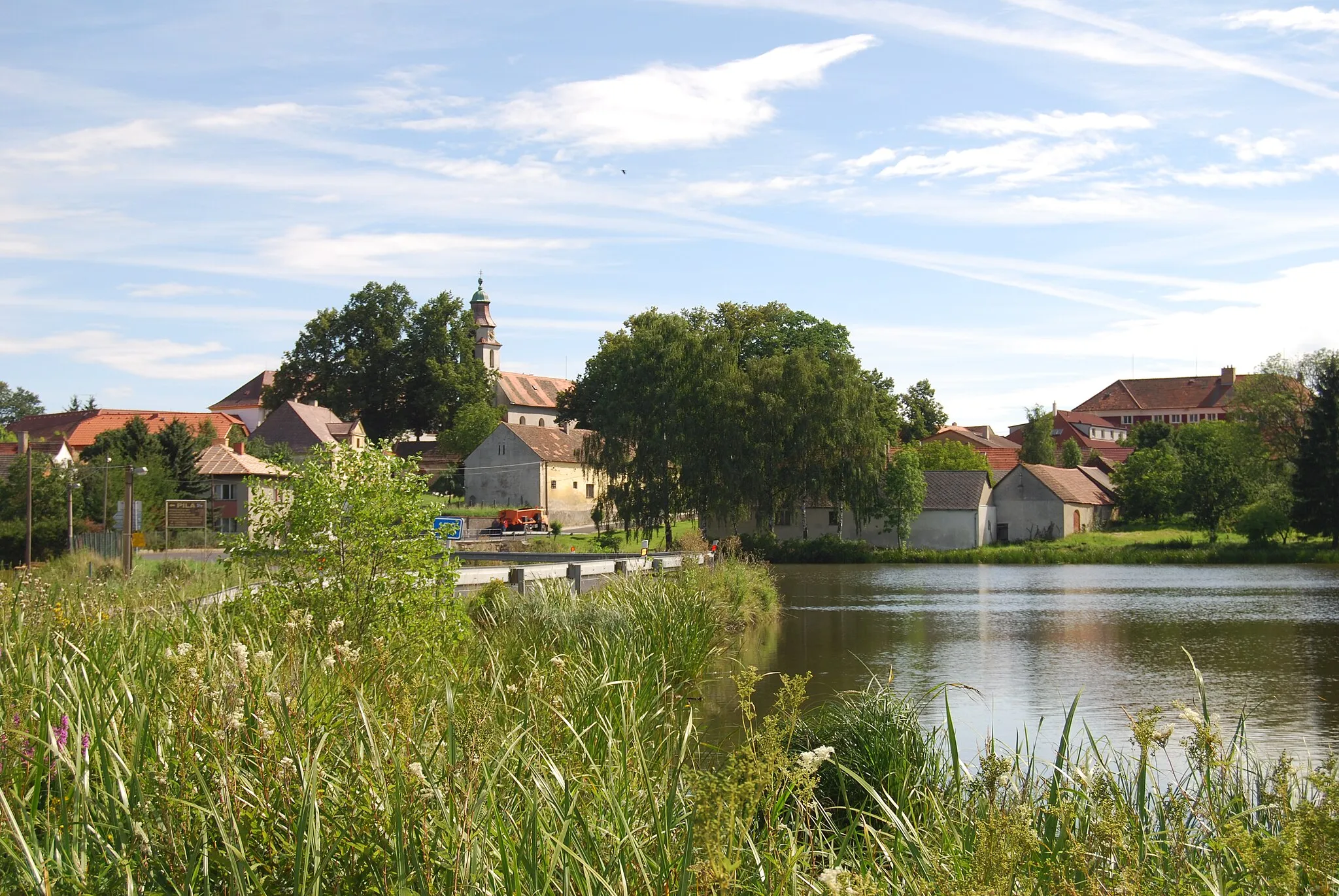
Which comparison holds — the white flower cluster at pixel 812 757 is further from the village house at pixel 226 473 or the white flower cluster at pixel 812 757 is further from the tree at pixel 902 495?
the village house at pixel 226 473

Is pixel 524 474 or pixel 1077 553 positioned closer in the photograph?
pixel 1077 553

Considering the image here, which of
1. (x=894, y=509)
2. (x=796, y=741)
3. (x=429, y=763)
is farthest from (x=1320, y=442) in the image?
(x=429, y=763)

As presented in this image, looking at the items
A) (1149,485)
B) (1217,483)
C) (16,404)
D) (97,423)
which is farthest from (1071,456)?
(16,404)

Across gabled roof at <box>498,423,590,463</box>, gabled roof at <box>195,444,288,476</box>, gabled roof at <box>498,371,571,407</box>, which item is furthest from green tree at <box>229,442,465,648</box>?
gabled roof at <box>498,371,571,407</box>

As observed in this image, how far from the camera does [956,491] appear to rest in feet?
184

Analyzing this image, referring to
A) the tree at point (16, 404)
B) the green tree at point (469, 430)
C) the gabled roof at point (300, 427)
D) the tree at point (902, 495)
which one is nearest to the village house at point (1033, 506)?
the tree at point (902, 495)

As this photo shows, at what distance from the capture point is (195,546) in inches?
1633

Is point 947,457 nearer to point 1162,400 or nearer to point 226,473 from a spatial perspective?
point 226,473

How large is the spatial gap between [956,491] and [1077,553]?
26.1 feet

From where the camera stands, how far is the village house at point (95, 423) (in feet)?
250

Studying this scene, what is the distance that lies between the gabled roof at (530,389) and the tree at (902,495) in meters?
57.9

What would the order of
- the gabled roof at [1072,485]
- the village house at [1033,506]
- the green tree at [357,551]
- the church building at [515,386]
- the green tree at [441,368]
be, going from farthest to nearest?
the church building at [515,386]
the green tree at [441,368]
the gabled roof at [1072,485]
the village house at [1033,506]
the green tree at [357,551]

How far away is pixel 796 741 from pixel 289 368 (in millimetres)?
83948

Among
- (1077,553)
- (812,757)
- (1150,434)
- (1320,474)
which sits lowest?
(1077,553)
